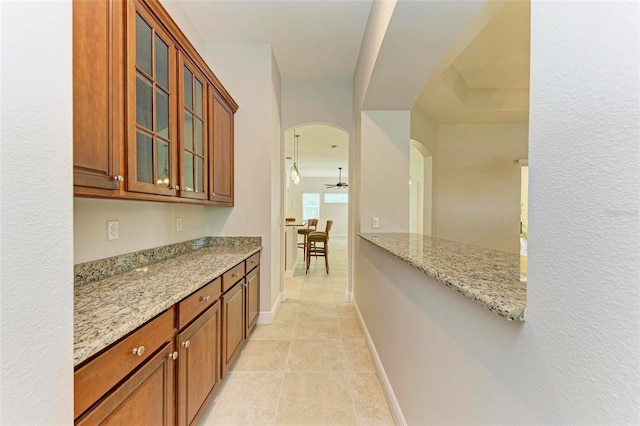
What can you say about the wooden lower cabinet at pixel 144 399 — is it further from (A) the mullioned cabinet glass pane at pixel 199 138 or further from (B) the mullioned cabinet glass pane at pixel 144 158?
(A) the mullioned cabinet glass pane at pixel 199 138

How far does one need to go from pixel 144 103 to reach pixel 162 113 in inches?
7.2

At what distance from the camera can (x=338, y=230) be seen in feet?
42.4

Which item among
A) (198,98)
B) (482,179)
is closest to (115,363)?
(198,98)

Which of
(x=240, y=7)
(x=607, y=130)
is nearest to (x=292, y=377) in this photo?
(x=607, y=130)

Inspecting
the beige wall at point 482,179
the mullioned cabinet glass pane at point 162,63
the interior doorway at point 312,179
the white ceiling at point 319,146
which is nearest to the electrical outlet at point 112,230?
the mullioned cabinet glass pane at point 162,63

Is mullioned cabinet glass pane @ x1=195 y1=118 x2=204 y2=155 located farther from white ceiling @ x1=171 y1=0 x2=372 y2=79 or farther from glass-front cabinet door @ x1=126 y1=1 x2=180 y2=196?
white ceiling @ x1=171 y1=0 x2=372 y2=79

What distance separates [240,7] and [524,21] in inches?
99.1

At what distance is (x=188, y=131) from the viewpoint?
76.1 inches

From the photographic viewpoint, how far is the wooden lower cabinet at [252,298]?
234cm

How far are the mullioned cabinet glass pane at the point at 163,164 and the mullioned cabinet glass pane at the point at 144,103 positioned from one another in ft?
0.52

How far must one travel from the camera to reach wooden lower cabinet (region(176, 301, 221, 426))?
1260 millimetres

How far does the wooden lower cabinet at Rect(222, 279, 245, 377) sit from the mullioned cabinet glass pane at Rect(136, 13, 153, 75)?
1.43 meters

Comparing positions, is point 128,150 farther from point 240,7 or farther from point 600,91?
point 240,7

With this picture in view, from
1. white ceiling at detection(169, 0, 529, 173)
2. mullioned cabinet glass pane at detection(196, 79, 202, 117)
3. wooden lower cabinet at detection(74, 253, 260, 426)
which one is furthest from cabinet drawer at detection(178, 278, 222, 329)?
white ceiling at detection(169, 0, 529, 173)
